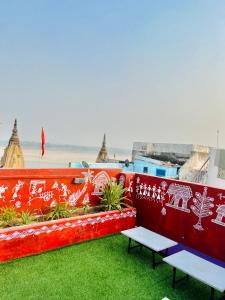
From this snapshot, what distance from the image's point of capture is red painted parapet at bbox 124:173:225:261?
5207 mm

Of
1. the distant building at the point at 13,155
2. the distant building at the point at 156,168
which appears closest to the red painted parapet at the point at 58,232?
the distant building at the point at 156,168

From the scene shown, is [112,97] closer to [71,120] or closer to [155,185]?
[71,120]

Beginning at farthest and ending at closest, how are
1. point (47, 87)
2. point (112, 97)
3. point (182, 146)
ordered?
point (47, 87), point (112, 97), point (182, 146)

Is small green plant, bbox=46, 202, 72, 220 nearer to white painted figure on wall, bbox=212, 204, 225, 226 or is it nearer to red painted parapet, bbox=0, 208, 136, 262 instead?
red painted parapet, bbox=0, 208, 136, 262

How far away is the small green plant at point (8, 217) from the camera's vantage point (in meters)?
5.25

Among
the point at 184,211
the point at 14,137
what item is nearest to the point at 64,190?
the point at 184,211

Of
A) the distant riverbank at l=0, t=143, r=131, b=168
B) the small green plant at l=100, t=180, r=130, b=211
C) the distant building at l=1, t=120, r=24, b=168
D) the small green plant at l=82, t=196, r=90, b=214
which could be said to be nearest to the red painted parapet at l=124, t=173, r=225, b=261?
the small green plant at l=100, t=180, r=130, b=211

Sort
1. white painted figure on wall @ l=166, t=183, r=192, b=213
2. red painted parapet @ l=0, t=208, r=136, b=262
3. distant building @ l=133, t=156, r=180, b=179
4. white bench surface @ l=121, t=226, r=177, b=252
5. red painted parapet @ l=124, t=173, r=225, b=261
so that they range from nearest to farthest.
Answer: red painted parapet @ l=0, t=208, r=136, b=262
white bench surface @ l=121, t=226, r=177, b=252
red painted parapet @ l=124, t=173, r=225, b=261
white painted figure on wall @ l=166, t=183, r=192, b=213
distant building @ l=133, t=156, r=180, b=179

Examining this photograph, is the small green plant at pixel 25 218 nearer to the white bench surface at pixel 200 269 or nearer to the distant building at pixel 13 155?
the white bench surface at pixel 200 269

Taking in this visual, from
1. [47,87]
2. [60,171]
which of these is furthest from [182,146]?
[47,87]

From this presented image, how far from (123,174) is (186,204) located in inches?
86.2

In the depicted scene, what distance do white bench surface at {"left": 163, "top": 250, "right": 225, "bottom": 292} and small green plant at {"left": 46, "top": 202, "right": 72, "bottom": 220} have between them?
106 inches

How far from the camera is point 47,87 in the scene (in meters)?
50.8

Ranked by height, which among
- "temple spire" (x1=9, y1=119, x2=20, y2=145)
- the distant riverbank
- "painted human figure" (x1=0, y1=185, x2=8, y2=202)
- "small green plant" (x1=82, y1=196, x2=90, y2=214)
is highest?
"temple spire" (x1=9, y1=119, x2=20, y2=145)
